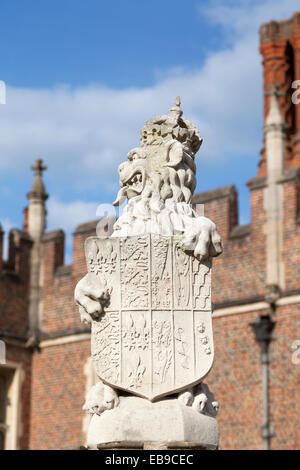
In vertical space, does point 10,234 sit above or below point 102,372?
above

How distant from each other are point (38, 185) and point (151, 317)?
13730 millimetres

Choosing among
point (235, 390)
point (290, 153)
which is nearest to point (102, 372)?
point (235, 390)

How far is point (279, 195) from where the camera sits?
1534 cm

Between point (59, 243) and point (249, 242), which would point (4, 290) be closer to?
point (59, 243)

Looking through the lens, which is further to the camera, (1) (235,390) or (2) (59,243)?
(2) (59,243)

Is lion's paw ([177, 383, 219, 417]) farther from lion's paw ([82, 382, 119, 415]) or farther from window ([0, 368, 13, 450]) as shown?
window ([0, 368, 13, 450])

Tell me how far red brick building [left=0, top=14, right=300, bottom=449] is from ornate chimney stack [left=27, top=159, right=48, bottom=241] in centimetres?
2

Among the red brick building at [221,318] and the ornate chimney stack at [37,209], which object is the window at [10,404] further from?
the ornate chimney stack at [37,209]

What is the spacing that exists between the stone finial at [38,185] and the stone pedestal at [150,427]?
13628 millimetres

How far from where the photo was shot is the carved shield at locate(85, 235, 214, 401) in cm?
484

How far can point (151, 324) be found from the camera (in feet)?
16.0

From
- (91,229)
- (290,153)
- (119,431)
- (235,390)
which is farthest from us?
(290,153)

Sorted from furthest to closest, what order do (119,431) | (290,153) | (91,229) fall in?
(290,153), (91,229), (119,431)

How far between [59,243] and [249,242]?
3842mm
